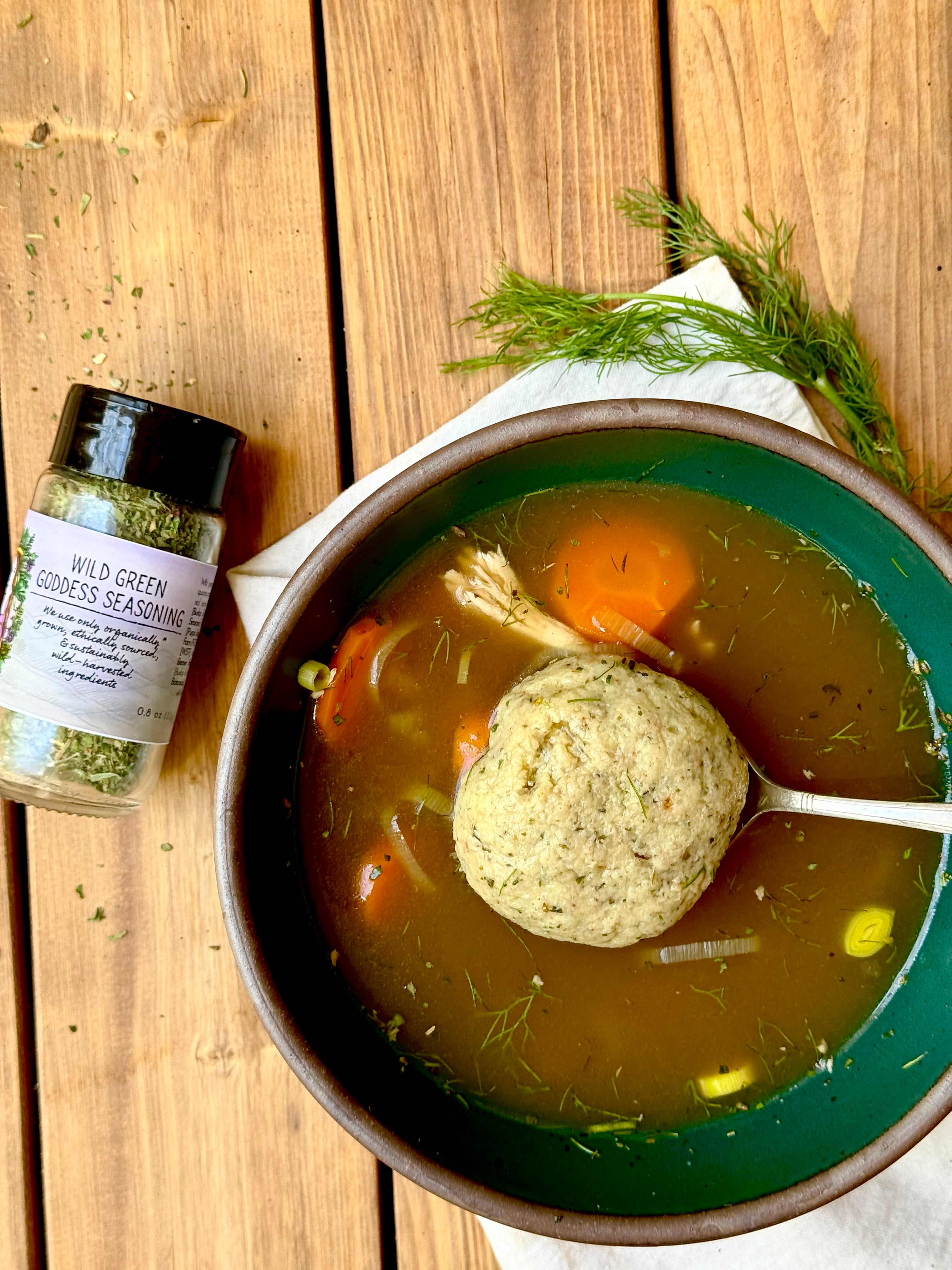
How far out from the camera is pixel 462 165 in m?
1.50

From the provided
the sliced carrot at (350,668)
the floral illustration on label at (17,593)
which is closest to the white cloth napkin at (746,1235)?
the sliced carrot at (350,668)

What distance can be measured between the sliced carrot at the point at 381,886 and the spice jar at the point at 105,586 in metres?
0.36

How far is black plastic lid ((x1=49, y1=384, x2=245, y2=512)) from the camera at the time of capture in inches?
Answer: 51.0

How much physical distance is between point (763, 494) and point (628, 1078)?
855mm

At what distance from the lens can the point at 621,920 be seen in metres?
1.25

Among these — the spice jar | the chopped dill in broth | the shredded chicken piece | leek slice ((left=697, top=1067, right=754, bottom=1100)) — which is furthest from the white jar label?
leek slice ((left=697, top=1067, right=754, bottom=1100))

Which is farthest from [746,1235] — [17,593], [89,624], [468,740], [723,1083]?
[17,593]

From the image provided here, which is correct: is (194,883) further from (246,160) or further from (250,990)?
(246,160)

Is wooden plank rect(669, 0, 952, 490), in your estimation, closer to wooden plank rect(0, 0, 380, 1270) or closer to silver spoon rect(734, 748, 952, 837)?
silver spoon rect(734, 748, 952, 837)

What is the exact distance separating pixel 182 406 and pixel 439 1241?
1.39 m

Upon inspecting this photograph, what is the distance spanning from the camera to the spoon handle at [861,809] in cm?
124

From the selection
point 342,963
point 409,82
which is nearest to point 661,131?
point 409,82

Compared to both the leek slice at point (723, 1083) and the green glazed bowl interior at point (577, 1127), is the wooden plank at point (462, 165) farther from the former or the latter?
the leek slice at point (723, 1083)

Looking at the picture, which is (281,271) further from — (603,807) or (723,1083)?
(723,1083)
